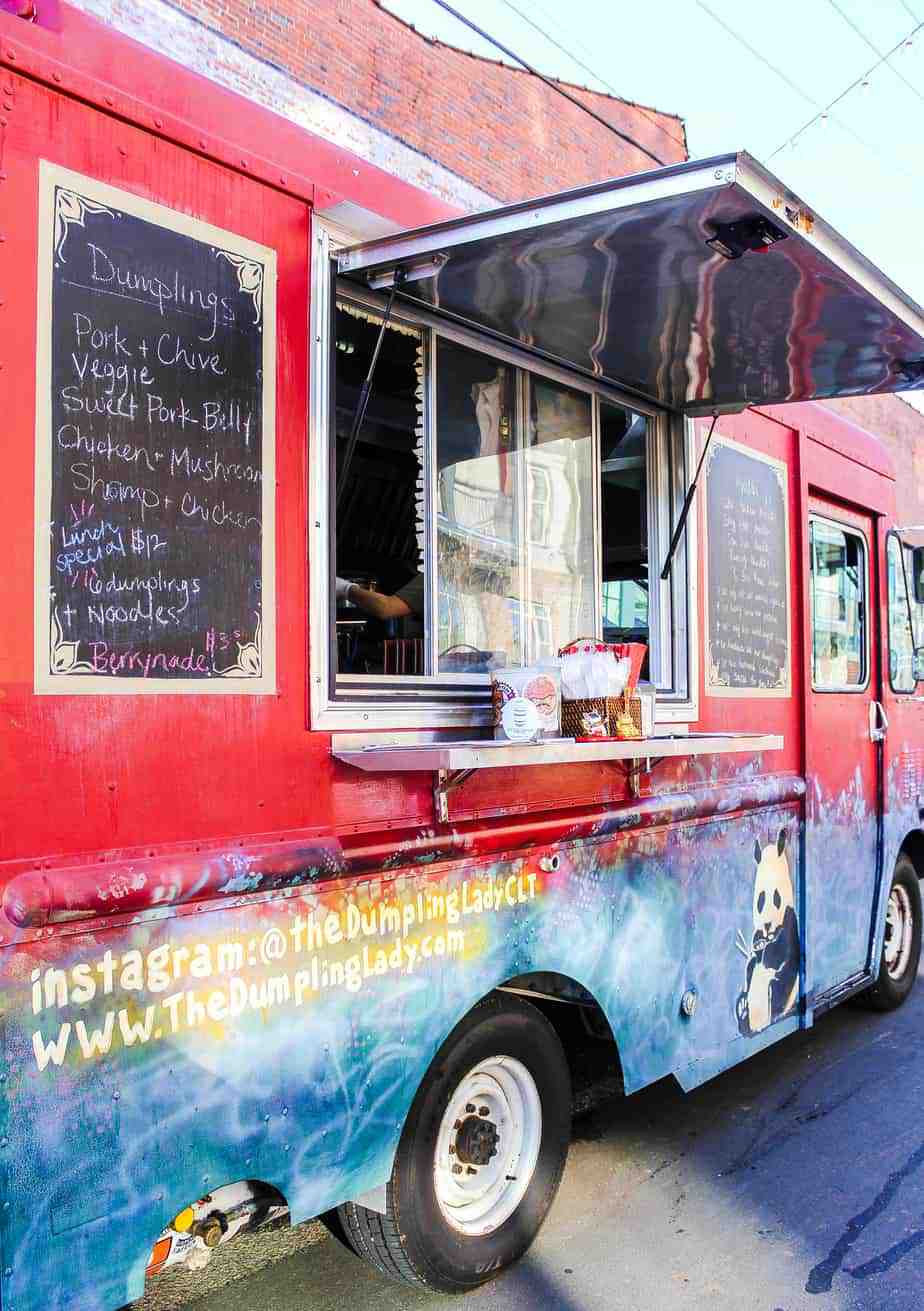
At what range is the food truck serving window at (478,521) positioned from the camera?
3.27m

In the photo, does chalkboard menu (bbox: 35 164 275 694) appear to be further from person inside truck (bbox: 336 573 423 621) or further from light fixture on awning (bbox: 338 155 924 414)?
person inside truck (bbox: 336 573 423 621)

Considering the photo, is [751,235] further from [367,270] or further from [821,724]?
[821,724]

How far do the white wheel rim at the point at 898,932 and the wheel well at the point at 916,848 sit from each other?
0.21 m

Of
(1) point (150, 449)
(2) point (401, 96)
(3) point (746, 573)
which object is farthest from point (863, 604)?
(2) point (401, 96)

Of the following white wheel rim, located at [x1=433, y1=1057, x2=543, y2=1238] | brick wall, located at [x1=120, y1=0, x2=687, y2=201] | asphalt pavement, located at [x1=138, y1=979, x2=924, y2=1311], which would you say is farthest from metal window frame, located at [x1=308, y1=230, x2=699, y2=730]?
brick wall, located at [x1=120, y1=0, x2=687, y2=201]

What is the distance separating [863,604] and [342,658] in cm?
344

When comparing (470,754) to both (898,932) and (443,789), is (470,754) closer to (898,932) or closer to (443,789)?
(443,789)

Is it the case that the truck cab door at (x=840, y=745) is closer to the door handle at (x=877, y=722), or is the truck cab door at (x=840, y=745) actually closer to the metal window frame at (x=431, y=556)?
the door handle at (x=877, y=722)

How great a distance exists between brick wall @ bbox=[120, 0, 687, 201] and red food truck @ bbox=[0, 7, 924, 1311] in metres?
13.0

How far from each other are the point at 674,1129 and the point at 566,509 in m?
2.55

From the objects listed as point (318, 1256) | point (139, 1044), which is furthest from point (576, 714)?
point (318, 1256)

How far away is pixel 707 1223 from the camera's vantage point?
12.0ft

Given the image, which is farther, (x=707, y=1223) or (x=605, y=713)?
(x=707, y=1223)

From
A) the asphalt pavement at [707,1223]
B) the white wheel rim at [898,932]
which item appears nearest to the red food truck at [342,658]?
the asphalt pavement at [707,1223]
